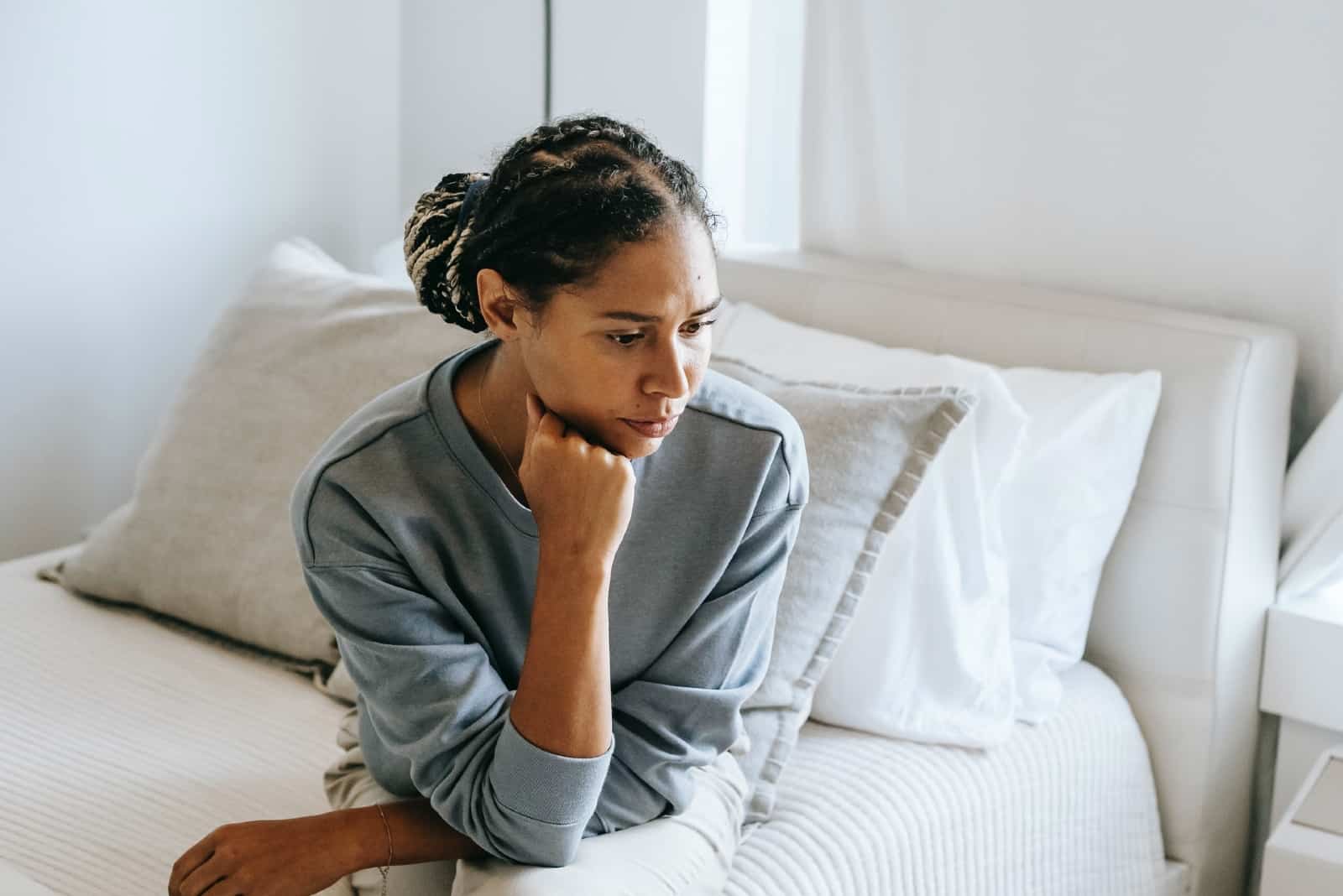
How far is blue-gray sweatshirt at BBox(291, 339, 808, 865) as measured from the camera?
1.16 meters

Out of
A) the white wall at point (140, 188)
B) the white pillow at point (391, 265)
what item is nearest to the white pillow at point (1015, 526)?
the white pillow at point (391, 265)

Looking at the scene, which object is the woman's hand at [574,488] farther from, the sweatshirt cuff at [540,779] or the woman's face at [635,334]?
the sweatshirt cuff at [540,779]

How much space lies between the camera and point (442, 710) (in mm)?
1156

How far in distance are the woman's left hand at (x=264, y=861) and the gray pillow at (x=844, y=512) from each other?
447mm

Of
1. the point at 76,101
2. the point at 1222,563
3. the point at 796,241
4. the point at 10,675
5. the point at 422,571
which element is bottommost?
the point at 10,675

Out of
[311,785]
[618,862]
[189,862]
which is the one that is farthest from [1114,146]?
[189,862]

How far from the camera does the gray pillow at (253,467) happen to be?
5.86ft

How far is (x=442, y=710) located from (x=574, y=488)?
8.2 inches

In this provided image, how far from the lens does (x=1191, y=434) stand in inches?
64.5

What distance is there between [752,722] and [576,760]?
0.35 metres

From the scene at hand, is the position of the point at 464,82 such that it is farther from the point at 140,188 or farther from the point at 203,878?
the point at 203,878

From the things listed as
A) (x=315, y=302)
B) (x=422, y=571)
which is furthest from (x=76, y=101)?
(x=422, y=571)

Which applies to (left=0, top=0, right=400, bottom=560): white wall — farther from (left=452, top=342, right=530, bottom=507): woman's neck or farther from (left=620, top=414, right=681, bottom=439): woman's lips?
(left=620, top=414, right=681, bottom=439): woman's lips

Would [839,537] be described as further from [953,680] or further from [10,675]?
[10,675]
